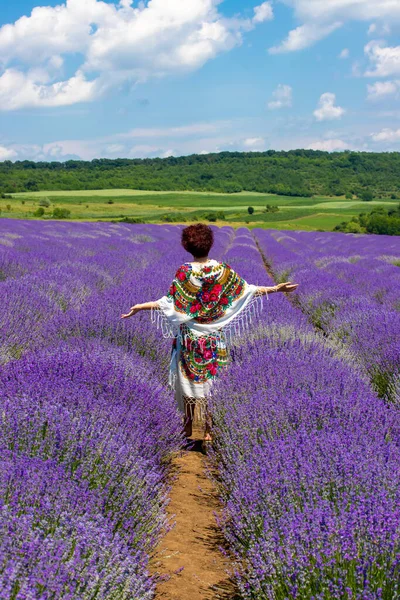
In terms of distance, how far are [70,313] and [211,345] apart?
3.84 ft

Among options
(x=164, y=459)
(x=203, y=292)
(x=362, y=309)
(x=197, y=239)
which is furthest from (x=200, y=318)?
(x=362, y=309)

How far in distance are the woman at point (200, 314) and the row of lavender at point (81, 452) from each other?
0.97 ft

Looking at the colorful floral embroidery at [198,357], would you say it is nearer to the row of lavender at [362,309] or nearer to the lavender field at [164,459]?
the lavender field at [164,459]

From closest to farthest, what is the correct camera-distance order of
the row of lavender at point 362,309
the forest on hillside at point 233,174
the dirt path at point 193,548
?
1. the dirt path at point 193,548
2. the row of lavender at point 362,309
3. the forest on hillside at point 233,174

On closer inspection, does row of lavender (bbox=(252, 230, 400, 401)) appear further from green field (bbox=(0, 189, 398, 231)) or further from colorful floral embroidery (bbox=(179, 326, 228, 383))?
green field (bbox=(0, 189, 398, 231))

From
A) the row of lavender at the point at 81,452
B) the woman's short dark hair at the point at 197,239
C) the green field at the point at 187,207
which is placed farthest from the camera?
the green field at the point at 187,207

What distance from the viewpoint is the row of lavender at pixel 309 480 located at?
1753mm

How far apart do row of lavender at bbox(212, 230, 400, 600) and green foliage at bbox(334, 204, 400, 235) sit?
109ft

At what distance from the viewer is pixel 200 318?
157 inches

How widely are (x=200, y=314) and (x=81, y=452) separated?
1789 mm

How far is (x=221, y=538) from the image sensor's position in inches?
117

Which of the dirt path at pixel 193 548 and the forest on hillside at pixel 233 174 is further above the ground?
the forest on hillside at pixel 233 174

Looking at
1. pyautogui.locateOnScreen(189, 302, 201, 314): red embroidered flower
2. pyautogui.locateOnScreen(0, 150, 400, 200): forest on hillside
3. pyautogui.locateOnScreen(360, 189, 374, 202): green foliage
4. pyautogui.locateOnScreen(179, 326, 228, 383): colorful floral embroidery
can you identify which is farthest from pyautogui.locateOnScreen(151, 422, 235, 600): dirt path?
pyautogui.locateOnScreen(360, 189, 374, 202): green foliage

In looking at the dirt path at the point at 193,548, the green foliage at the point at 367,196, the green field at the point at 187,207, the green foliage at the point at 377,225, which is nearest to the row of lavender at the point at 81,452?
the dirt path at the point at 193,548
